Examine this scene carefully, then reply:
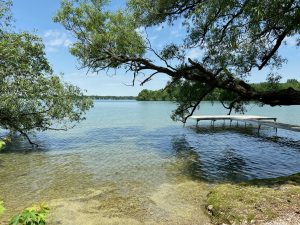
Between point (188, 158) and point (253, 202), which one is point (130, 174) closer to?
point (188, 158)

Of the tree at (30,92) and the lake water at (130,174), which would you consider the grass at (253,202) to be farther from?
the tree at (30,92)

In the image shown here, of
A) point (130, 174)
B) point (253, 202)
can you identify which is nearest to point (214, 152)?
point (130, 174)

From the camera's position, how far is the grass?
25.1 feet

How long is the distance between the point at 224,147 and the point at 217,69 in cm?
788

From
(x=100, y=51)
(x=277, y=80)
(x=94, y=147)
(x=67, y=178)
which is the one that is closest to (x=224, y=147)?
(x=277, y=80)

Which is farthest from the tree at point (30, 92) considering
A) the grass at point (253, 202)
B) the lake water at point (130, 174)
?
the grass at point (253, 202)

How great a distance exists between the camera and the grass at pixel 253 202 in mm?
7656

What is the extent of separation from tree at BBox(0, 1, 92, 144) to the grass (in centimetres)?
1176

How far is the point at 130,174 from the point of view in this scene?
1404 cm

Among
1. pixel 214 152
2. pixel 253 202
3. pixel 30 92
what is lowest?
pixel 214 152

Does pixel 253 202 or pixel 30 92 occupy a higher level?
pixel 30 92

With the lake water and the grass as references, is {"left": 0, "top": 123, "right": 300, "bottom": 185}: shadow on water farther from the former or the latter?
the grass

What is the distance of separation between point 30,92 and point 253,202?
14.2 metres

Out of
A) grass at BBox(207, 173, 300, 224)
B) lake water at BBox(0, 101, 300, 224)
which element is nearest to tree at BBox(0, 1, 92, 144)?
lake water at BBox(0, 101, 300, 224)
